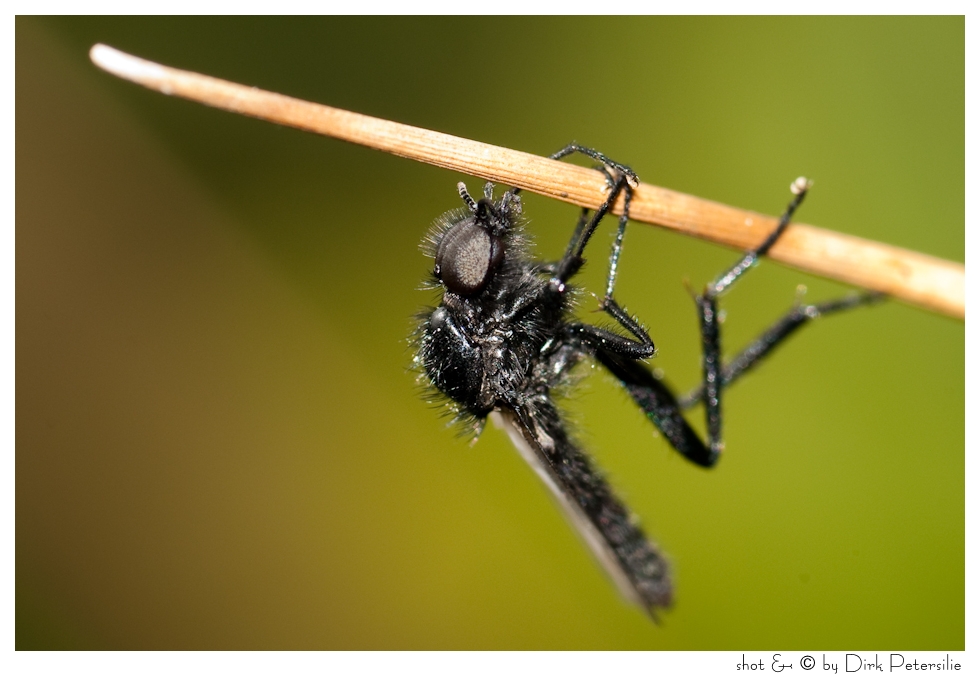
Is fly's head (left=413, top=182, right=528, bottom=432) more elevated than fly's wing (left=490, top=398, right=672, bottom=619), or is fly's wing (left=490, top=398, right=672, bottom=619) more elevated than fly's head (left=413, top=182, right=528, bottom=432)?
fly's head (left=413, top=182, right=528, bottom=432)

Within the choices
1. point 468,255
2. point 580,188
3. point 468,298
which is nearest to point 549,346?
point 468,298

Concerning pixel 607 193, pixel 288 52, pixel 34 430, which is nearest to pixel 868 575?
pixel 607 193

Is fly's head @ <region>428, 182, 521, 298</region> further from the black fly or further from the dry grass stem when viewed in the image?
the dry grass stem

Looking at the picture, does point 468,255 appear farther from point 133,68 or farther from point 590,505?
point 590,505

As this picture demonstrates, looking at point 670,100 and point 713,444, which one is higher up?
point 670,100

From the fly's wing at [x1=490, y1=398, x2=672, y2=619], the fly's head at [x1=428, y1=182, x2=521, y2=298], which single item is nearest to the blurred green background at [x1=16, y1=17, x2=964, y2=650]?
the fly's wing at [x1=490, y1=398, x2=672, y2=619]

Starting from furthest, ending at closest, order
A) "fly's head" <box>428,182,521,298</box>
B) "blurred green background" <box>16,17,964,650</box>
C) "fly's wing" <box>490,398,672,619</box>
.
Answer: "blurred green background" <box>16,17,964,650</box> < "fly's wing" <box>490,398,672,619</box> < "fly's head" <box>428,182,521,298</box>

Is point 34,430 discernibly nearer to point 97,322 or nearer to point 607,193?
point 97,322
